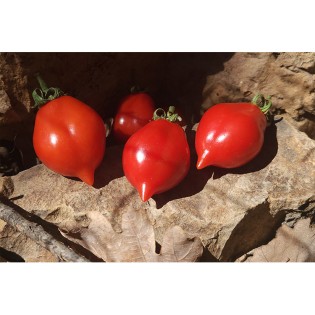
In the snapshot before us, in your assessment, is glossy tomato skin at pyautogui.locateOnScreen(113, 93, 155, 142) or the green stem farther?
glossy tomato skin at pyautogui.locateOnScreen(113, 93, 155, 142)

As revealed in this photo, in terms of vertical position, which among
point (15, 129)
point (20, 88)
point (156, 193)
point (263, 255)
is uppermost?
point (20, 88)

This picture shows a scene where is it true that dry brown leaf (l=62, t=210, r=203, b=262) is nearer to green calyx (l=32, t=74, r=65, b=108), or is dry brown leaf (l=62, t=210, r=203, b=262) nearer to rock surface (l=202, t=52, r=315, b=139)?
green calyx (l=32, t=74, r=65, b=108)

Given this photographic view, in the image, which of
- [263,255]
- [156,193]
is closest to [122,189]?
[156,193]

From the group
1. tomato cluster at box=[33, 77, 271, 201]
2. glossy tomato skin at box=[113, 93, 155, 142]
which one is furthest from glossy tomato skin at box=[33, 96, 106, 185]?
glossy tomato skin at box=[113, 93, 155, 142]

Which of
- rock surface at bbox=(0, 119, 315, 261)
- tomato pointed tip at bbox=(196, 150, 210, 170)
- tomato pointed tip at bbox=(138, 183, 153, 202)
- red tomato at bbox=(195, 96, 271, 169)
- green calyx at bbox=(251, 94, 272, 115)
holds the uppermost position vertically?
green calyx at bbox=(251, 94, 272, 115)

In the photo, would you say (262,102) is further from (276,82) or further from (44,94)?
(44,94)

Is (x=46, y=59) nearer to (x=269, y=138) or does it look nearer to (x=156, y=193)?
(x=156, y=193)

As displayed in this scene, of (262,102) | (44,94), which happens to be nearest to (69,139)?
(44,94)

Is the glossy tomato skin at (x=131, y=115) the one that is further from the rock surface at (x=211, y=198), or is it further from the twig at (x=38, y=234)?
the twig at (x=38, y=234)
